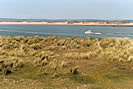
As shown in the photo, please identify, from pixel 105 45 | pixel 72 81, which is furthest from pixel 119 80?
pixel 105 45

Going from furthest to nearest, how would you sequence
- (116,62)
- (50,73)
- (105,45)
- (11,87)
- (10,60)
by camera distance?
(105,45)
(116,62)
(10,60)
(50,73)
(11,87)

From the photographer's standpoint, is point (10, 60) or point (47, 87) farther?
point (10, 60)

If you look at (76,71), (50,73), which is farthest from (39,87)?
(76,71)

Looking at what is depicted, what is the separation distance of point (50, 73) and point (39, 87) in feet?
9.63

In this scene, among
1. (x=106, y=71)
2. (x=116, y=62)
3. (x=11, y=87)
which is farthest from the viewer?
(x=116, y=62)

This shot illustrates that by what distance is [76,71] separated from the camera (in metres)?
10.8

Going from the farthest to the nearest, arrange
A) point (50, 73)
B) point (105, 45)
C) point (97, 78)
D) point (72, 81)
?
point (105, 45), point (50, 73), point (97, 78), point (72, 81)

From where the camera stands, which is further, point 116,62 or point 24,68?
point 116,62

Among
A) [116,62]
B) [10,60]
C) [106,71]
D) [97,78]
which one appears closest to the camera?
[97,78]

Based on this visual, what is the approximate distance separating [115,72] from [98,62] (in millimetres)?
2575

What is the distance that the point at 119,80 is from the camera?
951 centimetres

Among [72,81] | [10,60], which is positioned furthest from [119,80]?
[10,60]

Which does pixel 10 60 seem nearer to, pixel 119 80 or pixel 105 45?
pixel 119 80

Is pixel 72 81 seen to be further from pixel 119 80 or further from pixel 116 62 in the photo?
pixel 116 62
